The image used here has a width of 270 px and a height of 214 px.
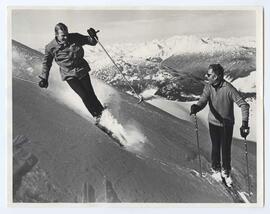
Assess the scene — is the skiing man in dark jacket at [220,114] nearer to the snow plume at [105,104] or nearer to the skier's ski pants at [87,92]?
the snow plume at [105,104]

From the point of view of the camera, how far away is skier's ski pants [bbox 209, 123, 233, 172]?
1463 millimetres

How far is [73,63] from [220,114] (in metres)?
0.50

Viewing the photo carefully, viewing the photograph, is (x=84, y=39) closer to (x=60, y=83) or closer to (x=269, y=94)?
(x=60, y=83)

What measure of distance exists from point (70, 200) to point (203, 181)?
1.41ft

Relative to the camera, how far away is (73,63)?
4.77 ft

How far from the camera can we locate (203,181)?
1.46 meters

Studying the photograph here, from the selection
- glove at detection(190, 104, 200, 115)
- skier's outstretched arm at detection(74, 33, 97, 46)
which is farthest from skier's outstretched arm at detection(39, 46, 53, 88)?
glove at detection(190, 104, 200, 115)

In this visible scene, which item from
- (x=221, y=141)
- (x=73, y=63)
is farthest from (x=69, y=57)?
(x=221, y=141)

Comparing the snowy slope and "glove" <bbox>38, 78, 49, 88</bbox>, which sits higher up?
"glove" <bbox>38, 78, 49, 88</bbox>

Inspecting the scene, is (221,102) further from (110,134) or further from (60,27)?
(60,27)

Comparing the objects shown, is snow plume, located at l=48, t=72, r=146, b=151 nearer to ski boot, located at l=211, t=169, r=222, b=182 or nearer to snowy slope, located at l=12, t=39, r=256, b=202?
snowy slope, located at l=12, t=39, r=256, b=202

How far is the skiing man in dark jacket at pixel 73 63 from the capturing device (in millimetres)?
1447

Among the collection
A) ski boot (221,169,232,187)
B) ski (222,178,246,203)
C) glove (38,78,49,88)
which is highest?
glove (38,78,49,88)
